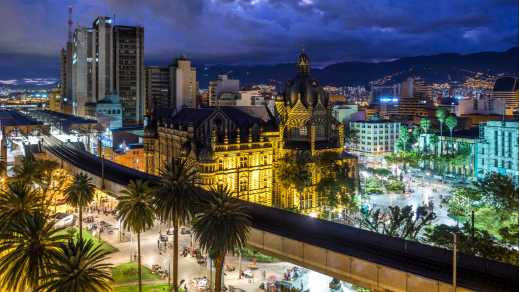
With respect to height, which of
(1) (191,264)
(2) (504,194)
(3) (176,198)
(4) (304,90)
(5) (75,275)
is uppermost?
(4) (304,90)

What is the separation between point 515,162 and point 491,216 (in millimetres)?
65254

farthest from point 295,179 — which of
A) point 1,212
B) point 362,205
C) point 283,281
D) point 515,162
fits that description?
point 515,162

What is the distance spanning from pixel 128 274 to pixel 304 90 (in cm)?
6128

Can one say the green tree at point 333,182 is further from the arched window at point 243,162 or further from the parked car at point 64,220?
the parked car at point 64,220

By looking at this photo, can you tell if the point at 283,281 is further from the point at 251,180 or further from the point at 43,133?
the point at 43,133

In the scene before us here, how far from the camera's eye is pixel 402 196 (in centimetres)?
13125

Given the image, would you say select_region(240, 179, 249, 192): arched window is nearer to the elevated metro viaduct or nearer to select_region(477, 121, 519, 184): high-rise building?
the elevated metro viaduct

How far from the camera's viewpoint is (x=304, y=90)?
112 m

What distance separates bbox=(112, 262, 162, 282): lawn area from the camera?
66431 millimetres

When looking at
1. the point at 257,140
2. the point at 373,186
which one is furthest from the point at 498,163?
the point at 257,140

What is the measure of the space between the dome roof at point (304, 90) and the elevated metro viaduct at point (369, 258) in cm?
5706

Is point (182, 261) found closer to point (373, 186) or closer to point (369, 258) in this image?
point (369, 258)

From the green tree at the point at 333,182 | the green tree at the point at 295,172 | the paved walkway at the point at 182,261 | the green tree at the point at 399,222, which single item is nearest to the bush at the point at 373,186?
the green tree at the point at 333,182

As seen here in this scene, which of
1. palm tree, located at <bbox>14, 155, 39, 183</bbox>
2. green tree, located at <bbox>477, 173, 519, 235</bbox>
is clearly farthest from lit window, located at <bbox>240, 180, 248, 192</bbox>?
green tree, located at <bbox>477, 173, 519, 235</bbox>
